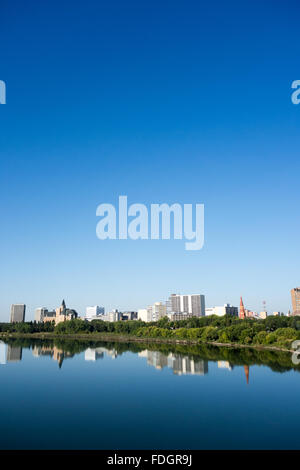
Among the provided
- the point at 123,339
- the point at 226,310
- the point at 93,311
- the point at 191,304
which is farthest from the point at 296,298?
the point at 93,311

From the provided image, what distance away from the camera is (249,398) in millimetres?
9586

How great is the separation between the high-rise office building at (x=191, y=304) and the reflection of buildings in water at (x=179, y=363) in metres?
38.7

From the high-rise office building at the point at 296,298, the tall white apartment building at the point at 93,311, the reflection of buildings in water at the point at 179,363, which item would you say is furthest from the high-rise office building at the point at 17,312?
the reflection of buildings in water at the point at 179,363

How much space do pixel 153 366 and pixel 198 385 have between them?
4.49 metres

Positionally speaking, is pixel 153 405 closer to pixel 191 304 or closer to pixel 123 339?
pixel 123 339

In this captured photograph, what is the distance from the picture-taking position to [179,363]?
1573 centimetres

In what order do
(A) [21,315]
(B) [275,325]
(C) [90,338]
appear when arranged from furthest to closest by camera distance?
(A) [21,315], (C) [90,338], (B) [275,325]

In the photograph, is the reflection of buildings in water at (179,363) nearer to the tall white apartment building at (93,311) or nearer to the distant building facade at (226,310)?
the distant building facade at (226,310)

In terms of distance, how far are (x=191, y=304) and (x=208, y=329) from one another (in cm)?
3262

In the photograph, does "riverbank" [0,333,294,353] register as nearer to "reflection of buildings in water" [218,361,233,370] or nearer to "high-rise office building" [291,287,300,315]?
"reflection of buildings in water" [218,361,233,370]

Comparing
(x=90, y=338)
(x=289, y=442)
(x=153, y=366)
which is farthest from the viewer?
(x=90, y=338)

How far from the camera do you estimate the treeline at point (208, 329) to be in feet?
69.1

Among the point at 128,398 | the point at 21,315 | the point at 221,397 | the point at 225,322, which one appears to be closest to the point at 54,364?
the point at 128,398

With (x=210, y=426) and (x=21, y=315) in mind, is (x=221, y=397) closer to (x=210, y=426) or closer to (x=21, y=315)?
(x=210, y=426)
